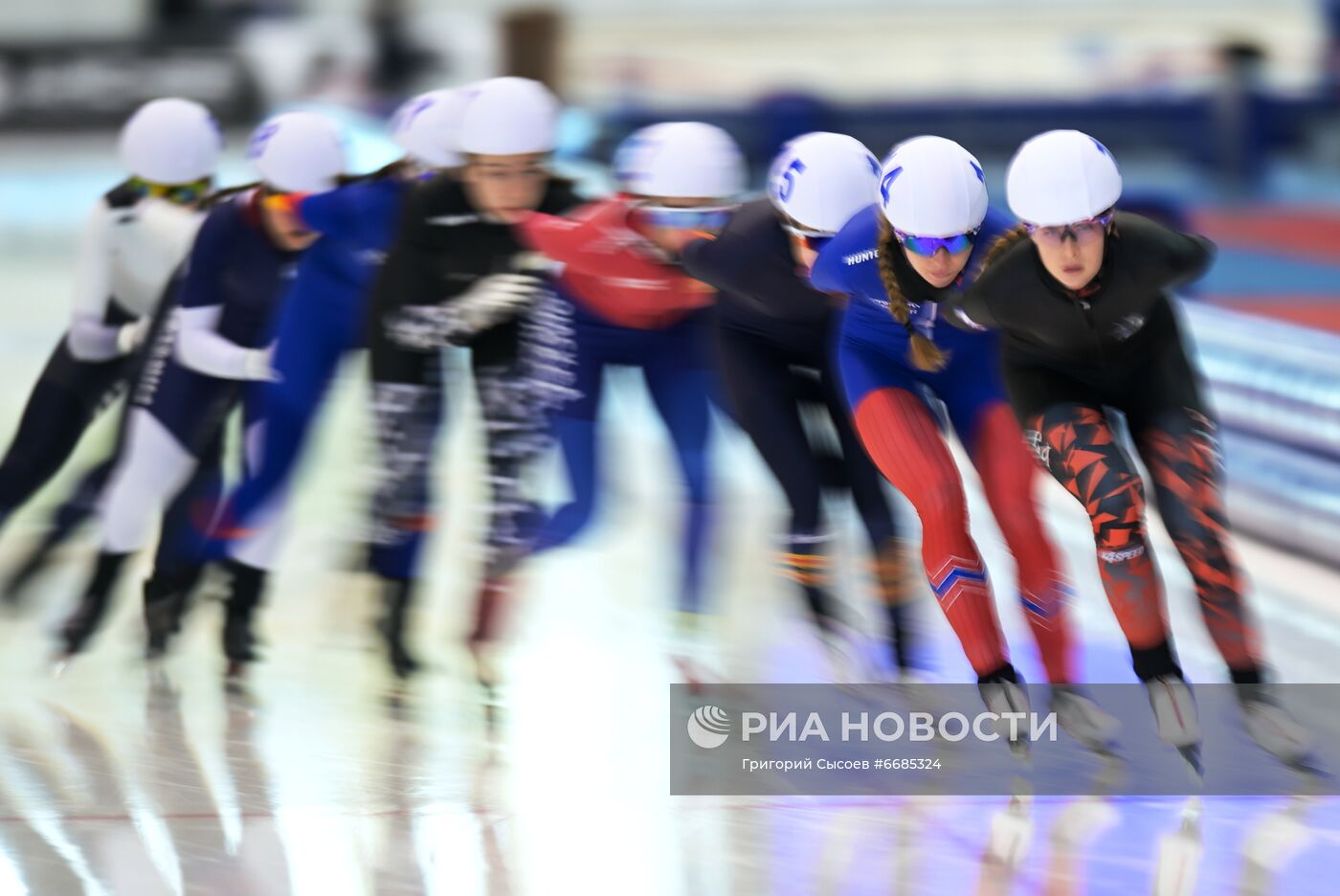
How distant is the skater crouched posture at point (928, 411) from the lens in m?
3.47

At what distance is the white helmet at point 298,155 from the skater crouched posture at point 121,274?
0.20m

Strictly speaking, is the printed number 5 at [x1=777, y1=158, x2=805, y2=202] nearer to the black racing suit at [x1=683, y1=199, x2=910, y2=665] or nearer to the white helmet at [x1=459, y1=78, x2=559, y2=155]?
the black racing suit at [x1=683, y1=199, x2=910, y2=665]

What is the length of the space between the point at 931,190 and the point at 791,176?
470mm

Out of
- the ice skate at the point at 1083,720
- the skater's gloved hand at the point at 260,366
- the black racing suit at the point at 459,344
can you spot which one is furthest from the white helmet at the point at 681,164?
the ice skate at the point at 1083,720

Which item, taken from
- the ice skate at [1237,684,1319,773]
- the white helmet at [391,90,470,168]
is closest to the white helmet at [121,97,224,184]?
the white helmet at [391,90,470,168]

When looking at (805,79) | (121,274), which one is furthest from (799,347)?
(805,79)

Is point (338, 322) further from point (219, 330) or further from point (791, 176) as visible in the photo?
point (791, 176)

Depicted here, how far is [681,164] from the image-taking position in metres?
3.99

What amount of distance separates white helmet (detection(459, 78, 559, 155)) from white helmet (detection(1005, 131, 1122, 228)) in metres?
1.26

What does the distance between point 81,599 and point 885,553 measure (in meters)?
2.16

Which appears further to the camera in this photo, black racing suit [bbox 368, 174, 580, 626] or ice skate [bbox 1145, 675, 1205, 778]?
black racing suit [bbox 368, 174, 580, 626]

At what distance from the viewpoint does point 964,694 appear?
3.97m

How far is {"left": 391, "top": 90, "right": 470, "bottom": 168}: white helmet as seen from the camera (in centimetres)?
439

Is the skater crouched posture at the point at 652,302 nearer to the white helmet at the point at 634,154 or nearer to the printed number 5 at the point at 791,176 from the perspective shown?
the white helmet at the point at 634,154
